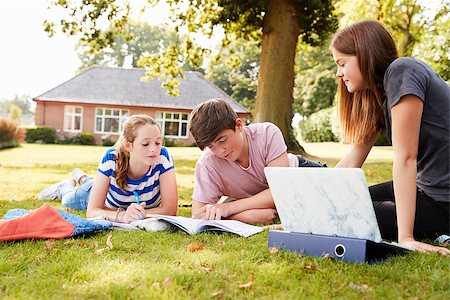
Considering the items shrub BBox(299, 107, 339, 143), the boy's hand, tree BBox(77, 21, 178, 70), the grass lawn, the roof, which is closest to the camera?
the grass lawn

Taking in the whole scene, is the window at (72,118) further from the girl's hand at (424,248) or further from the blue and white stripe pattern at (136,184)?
the girl's hand at (424,248)

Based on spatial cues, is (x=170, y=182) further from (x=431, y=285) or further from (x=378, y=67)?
(x=431, y=285)

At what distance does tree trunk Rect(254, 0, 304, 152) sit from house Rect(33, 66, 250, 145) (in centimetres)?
2072

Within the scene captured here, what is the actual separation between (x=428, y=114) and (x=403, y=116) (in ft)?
1.19

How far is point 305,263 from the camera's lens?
9.69ft

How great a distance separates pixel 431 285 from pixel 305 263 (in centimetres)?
67

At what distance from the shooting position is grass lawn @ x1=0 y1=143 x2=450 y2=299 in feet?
8.11

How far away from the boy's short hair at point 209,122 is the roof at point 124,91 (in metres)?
30.8

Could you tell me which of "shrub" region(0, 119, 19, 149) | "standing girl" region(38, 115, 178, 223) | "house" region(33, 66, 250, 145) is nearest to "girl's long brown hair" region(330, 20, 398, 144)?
"standing girl" region(38, 115, 178, 223)

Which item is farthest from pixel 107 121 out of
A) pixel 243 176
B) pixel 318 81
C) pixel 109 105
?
pixel 243 176

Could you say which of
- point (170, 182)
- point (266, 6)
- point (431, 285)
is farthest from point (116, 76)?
point (431, 285)

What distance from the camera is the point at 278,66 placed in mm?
13938

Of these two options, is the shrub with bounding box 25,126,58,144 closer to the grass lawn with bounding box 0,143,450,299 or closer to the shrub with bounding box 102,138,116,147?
the shrub with bounding box 102,138,116,147

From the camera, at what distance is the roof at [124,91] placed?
35562 mm
